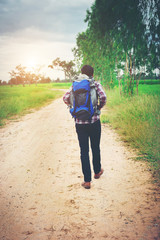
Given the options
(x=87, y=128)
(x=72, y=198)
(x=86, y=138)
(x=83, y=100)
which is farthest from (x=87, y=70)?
(x=72, y=198)

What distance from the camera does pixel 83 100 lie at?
91.0 inches

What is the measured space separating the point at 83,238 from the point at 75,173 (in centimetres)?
139

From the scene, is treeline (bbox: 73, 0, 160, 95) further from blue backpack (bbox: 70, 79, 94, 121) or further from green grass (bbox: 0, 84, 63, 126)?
green grass (bbox: 0, 84, 63, 126)

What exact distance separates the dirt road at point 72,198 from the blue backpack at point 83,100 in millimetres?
1321

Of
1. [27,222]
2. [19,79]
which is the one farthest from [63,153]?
[19,79]

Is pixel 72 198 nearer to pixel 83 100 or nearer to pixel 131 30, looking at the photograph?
pixel 83 100

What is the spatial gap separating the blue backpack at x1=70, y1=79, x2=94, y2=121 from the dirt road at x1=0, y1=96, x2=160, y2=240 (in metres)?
1.32

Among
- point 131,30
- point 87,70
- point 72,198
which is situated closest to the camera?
point 72,198

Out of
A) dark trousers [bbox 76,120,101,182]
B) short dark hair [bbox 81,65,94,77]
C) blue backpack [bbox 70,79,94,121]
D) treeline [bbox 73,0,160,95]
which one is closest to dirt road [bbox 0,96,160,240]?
dark trousers [bbox 76,120,101,182]

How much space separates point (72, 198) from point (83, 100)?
→ 1.58 m

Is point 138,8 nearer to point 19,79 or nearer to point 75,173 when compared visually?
Result: point 75,173

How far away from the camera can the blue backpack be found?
227 cm

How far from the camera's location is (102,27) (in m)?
6.41

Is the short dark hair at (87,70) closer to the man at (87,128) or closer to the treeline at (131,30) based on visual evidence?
the man at (87,128)
